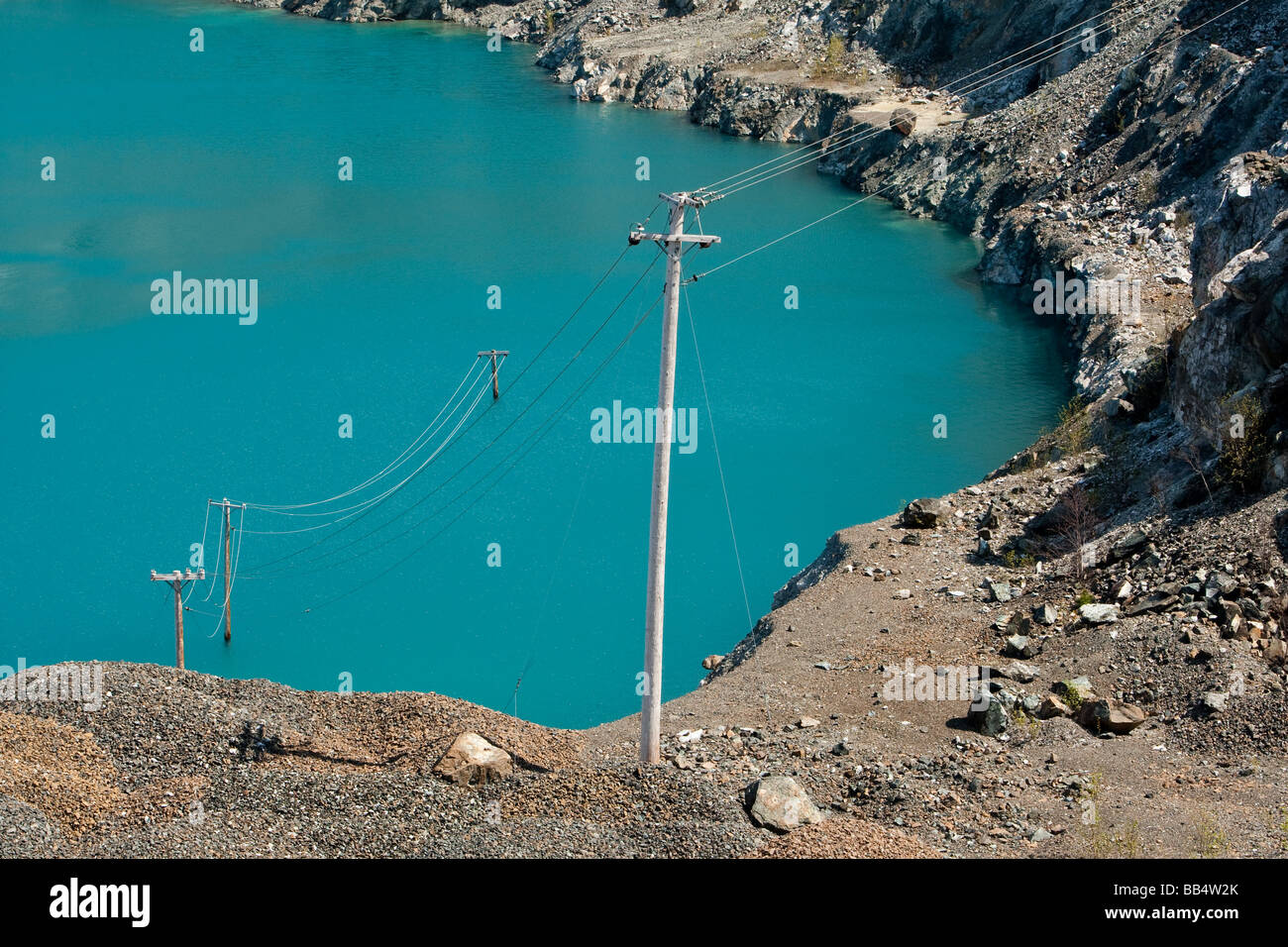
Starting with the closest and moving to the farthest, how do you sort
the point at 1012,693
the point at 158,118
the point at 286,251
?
the point at 1012,693 < the point at 286,251 < the point at 158,118

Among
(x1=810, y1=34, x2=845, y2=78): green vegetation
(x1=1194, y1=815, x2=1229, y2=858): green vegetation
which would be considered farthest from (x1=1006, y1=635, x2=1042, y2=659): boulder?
(x1=810, y1=34, x2=845, y2=78): green vegetation

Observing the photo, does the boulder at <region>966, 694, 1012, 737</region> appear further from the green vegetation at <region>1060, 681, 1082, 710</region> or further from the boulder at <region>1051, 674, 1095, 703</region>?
the boulder at <region>1051, 674, 1095, 703</region>

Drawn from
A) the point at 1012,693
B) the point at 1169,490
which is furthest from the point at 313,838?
the point at 1169,490

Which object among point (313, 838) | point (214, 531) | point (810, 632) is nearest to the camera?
point (313, 838)

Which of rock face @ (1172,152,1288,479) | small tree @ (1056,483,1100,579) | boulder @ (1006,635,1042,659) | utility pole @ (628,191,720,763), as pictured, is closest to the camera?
utility pole @ (628,191,720,763)

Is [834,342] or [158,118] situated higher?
Result: [158,118]

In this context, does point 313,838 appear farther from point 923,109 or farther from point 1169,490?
point 923,109

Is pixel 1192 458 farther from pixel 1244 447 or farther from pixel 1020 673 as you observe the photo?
pixel 1020 673
